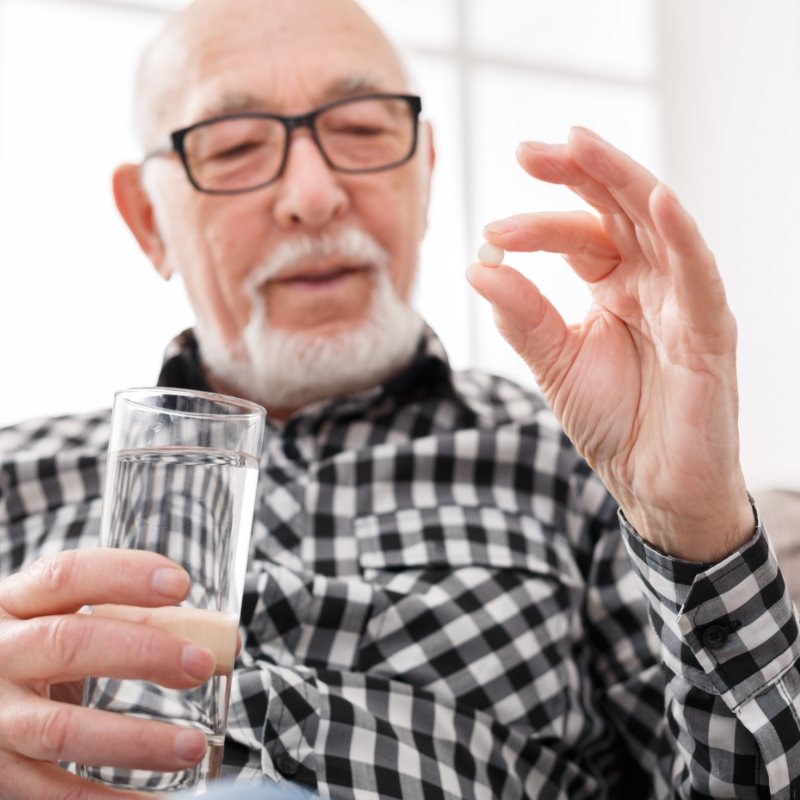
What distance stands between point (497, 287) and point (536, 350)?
72 mm

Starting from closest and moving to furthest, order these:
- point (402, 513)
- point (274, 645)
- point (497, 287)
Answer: point (497, 287), point (274, 645), point (402, 513)

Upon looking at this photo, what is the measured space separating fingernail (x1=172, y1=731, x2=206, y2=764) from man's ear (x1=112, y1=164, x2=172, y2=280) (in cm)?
94

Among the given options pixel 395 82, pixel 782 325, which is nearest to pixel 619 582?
pixel 395 82

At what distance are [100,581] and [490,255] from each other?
0.38m

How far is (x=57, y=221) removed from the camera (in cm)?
255

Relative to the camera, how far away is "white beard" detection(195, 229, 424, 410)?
1.25 metres

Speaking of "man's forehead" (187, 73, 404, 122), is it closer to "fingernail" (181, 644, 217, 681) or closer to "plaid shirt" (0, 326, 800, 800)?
"plaid shirt" (0, 326, 800, 800)

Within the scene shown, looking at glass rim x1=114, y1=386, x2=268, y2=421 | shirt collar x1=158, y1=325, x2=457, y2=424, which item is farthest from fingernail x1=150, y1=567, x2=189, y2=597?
shirt collar x1=158, y1=325, x2=457, y2=424

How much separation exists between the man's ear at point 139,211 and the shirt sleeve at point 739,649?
0.91 m

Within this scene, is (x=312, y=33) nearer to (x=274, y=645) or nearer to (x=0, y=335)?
(x=274, y=645)

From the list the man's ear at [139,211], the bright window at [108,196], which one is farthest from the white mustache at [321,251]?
the bright window at [108,196]

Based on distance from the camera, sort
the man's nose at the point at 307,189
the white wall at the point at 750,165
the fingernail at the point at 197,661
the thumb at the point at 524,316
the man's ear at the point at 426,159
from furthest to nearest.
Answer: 1. the white wall at the point at 750,165
2. the man's ear at the point at 426,159
3. the man's nose at the point at 307,189
4. the thumb at the point at 524,316
5. the fingernail at the point at 197,661

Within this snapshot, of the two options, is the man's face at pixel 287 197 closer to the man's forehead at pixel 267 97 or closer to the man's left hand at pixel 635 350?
the man's forehead at pixel 267 97

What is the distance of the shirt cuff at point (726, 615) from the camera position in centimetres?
78
